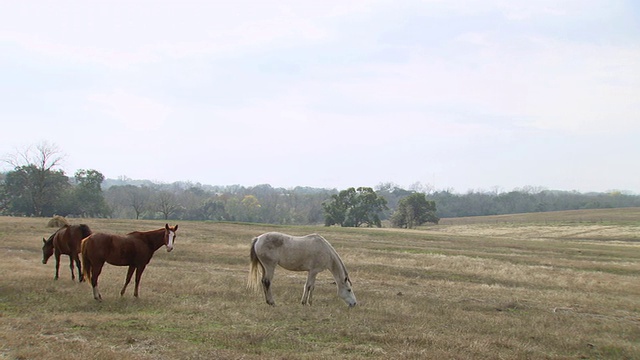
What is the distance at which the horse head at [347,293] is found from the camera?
1409cm

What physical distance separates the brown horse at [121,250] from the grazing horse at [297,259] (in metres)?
2.47

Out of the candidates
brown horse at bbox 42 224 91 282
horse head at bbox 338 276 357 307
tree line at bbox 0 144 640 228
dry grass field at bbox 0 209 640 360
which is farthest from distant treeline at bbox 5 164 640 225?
horse head at bbox 338 276 357 307

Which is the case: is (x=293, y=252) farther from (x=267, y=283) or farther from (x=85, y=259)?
(x=85, y=259)

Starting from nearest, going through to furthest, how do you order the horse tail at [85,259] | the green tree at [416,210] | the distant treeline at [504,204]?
the horse tail at [85,259] → the green tree at [416,210] → the distant treeline at [504,204]

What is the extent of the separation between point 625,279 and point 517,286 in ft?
25.4

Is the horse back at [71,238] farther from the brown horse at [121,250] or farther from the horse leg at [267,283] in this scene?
the horse leg at [267,283]

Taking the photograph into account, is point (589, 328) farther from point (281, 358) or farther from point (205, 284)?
point (205, 284)

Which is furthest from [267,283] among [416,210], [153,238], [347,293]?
[416,210]

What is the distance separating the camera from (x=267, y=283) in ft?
45.2

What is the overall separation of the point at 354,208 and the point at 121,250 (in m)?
69.1

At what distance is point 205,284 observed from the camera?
16.1m

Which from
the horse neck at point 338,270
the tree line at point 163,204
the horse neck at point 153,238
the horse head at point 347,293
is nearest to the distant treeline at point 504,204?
the tree line at point 163,204

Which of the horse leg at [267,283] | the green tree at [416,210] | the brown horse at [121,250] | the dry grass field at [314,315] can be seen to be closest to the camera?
the dry grass field at [314,315]

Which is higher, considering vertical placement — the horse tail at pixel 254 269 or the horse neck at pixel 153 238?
the horse neck at pixel 153 238
